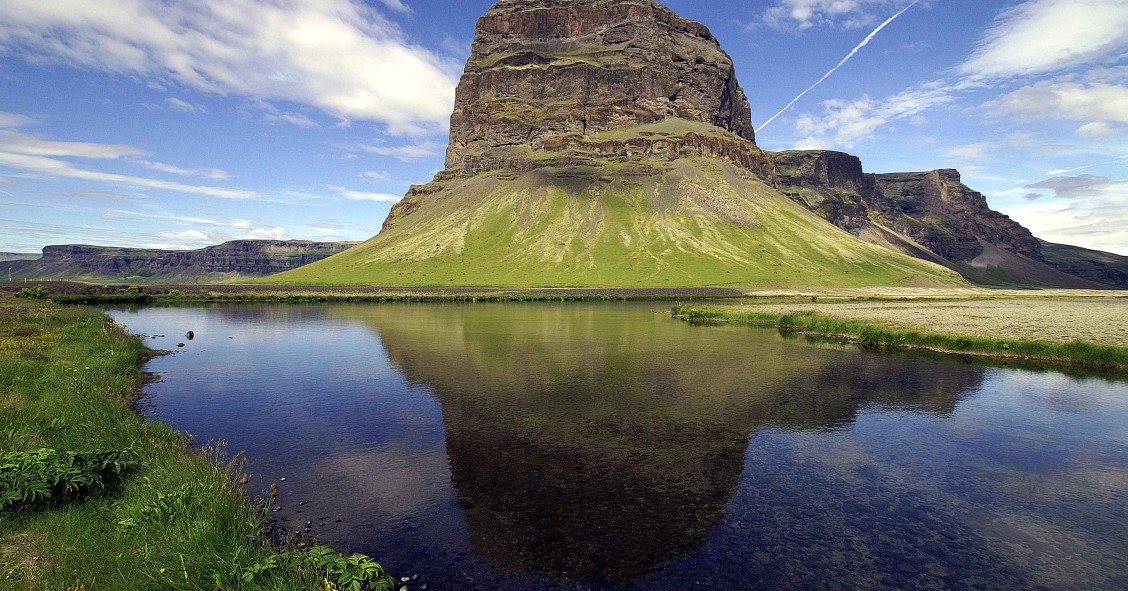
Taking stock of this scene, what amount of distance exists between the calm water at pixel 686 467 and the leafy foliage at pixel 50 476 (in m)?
4.58

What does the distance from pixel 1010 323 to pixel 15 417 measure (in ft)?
290

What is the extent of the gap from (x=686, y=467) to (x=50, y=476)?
1891 cm

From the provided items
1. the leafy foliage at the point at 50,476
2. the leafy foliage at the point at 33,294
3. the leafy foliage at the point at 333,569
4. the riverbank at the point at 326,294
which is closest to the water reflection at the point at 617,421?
the leafy foliage at the point at 333,569

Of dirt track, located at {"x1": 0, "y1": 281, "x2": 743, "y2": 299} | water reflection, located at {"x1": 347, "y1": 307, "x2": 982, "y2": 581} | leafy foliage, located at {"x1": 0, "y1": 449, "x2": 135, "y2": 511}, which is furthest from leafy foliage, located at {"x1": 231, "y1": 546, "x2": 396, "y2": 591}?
dirt track, located at {"x1": 0, "y1": 281, "x2": 743, "y2": 299}

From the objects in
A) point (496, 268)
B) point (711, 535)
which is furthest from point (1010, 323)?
point (496, 268)

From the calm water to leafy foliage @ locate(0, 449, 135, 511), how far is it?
15.0 ft

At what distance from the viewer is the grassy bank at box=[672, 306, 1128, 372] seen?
41156 mm

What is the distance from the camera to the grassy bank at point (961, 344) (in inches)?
1620

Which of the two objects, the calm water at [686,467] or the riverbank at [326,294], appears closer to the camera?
the calm water at [686,467]

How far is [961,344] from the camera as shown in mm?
48594

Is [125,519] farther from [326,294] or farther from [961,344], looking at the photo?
[326,294]

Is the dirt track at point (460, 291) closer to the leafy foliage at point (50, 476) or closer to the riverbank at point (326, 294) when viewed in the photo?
the riverbank at point (326, 294)

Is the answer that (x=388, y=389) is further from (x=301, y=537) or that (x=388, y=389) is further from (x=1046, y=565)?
(x=1046, y=565)

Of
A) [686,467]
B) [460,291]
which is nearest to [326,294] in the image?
[460,291]
